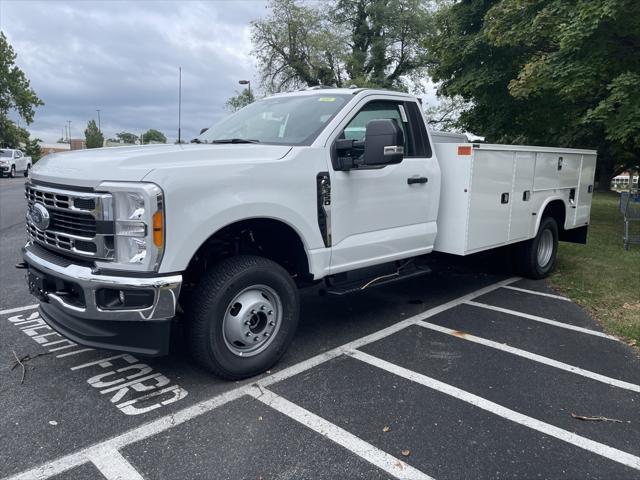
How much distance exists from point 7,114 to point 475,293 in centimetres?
4979

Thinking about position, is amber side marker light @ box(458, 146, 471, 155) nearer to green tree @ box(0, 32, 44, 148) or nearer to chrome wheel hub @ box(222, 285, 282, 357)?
chrome wheel hub @ box(222, 285, 282, 357)

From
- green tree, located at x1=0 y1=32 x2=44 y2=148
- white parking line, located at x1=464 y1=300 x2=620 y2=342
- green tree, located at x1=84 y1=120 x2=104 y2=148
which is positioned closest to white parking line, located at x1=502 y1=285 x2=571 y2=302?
white parking line, located at x1=464 y1=300 x2=620 y2=342

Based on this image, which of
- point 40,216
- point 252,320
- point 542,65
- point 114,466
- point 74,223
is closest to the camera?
point 114,466

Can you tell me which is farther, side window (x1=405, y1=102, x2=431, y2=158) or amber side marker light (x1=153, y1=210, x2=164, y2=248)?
side window (x1=405, y1=102, x2=431, y2=158)

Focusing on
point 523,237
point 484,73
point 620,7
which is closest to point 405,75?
point 484,73

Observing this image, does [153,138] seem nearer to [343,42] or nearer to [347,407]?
[343,42]

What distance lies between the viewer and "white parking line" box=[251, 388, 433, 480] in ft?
8.93

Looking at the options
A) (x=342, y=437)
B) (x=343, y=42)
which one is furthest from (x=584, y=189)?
(x=343, y=42)

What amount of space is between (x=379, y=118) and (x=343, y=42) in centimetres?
3072

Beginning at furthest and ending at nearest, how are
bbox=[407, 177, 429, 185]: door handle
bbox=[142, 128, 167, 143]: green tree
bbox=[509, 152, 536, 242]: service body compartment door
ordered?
bbox=[142, 128, 167, 143]: green tree < bbox=[509, 152, 536, 242]: service body compartment door < bbox=[407, 177, 429, 185]: door handle

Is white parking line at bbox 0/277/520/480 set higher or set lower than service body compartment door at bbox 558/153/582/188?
lower

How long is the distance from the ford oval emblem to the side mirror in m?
2.35

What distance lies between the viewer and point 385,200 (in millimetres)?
4539

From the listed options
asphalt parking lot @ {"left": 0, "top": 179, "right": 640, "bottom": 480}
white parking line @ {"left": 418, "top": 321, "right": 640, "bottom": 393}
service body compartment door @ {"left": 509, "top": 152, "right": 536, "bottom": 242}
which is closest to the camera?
asphalt parking lot @ {"left": 0, "top": 179, "right": 640, "bottom": 480}
